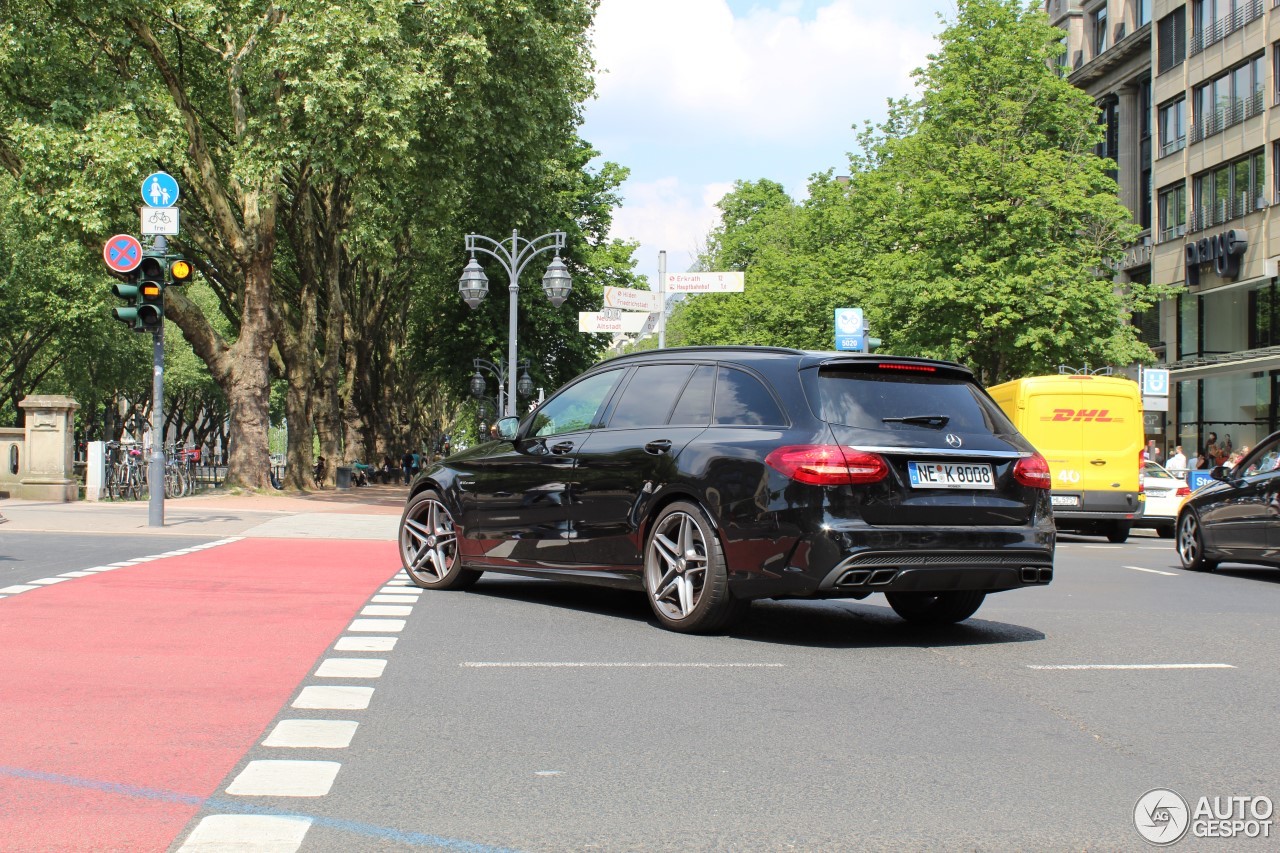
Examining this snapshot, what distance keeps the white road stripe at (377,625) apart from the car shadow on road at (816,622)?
142cm

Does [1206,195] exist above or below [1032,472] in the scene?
above

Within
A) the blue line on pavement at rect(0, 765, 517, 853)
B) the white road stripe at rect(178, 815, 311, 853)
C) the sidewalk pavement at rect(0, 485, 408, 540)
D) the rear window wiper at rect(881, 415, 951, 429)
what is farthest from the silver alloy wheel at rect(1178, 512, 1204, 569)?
the white road stripe at rect(178, 815, 311, 853)

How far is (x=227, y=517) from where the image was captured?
21.1 m

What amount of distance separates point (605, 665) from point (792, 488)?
54.4 inches

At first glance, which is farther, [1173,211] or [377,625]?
[1173,211]

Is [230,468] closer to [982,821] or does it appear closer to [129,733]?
[129,733]

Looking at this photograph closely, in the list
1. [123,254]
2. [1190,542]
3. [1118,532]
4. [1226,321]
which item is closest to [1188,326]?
[1226,321]

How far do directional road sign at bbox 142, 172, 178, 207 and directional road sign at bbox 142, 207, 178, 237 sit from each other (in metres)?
0.09

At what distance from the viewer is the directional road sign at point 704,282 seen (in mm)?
28125

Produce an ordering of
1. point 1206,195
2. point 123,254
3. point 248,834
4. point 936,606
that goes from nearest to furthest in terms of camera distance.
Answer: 1. point 248,834
2. point 936,606
3. point 123,254
4. point 1206,195

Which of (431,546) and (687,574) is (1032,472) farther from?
(431,546)

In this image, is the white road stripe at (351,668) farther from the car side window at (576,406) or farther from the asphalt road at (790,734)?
the car side window at (576,406)

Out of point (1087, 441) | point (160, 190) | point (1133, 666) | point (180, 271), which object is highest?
point (160, 190)

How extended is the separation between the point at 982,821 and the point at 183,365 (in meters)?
63.8
